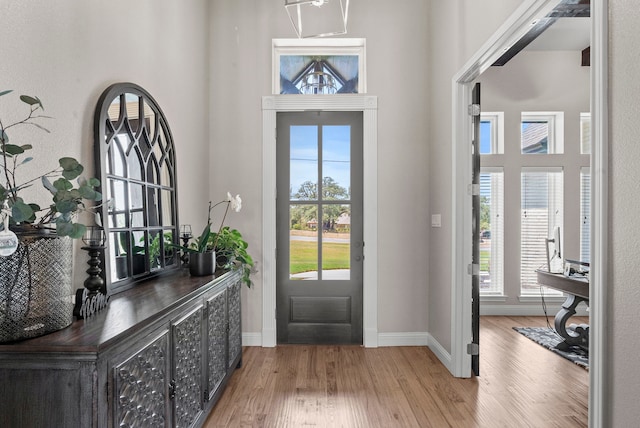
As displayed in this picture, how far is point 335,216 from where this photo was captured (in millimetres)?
3568

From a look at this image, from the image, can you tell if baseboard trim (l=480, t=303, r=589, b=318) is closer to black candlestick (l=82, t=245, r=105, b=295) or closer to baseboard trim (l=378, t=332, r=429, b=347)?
baseboard trim (l=378, t=332, r=429, b=347)

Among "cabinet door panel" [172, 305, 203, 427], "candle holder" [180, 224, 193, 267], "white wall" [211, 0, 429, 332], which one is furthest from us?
"white wall" [211, 0, 429, 332]

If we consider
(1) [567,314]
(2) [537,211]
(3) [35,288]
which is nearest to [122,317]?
(3) [35,288]

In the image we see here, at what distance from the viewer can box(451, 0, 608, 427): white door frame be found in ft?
4.51

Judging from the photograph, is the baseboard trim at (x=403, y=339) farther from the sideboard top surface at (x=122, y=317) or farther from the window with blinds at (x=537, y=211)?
the window with blinds at (x=537, y=211)

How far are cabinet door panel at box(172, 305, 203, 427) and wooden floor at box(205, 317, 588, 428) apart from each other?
366mm

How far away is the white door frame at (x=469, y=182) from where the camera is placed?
1.38m

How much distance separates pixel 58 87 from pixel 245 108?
205 centimetres

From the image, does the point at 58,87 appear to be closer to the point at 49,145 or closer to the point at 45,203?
the point at 49,145

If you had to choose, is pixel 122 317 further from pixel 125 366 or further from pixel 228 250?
pixel 228 250

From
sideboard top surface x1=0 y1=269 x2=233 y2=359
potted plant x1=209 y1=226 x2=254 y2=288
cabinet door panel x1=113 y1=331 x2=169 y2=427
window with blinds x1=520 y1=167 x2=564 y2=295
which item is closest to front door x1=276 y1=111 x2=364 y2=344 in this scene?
potted plant x1=209 y1=226 x2=254 y2=288

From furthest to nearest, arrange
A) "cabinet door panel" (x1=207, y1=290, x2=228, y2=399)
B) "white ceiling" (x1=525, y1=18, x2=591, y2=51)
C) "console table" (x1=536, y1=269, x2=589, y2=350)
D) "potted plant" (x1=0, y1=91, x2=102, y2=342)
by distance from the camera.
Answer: "white ceiling" (x1=525, y1=18, x2=591, y2=51) < "console table" (x1=536, y1=269, x2=589, y2=350) < "cabinet door panel" (x1=207, y1=290, x2=228, y2=399) < "potted plant" (x1=0, y1=91, x2=102, y2=342)

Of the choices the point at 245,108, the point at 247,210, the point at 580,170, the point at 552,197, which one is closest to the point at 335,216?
the point at 247,210

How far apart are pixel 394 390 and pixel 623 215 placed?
1.90 metres
